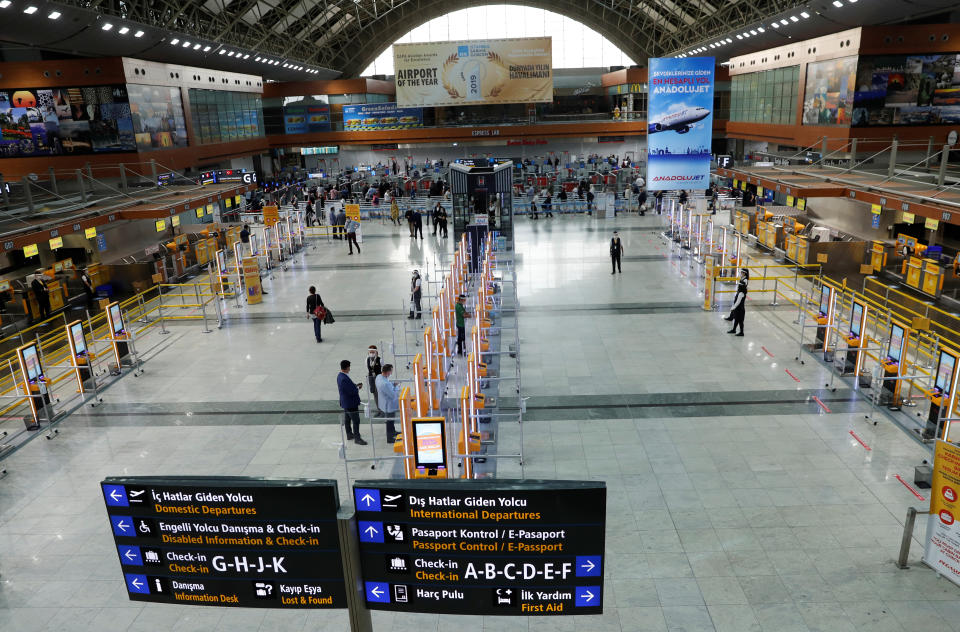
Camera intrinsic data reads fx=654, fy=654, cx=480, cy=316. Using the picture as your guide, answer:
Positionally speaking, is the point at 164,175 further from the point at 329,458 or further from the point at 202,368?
the point at 329,458

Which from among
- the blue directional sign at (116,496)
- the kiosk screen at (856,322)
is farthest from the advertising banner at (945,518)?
the blue directional sign at (116,496)

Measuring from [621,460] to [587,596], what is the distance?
6.53m

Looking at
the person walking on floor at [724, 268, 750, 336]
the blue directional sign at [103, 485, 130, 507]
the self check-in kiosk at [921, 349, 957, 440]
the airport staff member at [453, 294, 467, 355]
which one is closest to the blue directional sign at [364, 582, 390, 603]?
the blue directional sign at [103, 485, 130, 507]

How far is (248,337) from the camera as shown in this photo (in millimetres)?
17750

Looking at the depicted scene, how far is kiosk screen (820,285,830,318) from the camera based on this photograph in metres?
14.1

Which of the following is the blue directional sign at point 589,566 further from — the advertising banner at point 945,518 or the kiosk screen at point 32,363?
the kiosk screen at point 32,363

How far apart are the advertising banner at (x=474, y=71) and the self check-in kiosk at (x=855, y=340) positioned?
35.9m

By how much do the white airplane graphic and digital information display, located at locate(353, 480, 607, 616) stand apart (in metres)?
13.2

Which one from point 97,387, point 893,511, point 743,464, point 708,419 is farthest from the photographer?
point 97,387

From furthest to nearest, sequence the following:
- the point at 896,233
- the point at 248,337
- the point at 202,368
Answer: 1. the point at 896,233
2. the point at 248,337
3. the point at 202,368

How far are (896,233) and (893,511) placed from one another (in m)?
17.6

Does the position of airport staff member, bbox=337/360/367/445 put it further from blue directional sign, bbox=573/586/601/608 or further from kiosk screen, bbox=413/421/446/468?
blue directional sign, bbox=573/586/601/608

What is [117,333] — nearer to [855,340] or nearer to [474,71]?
[855,340]

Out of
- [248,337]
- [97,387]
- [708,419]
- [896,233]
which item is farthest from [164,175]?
[896,233]
